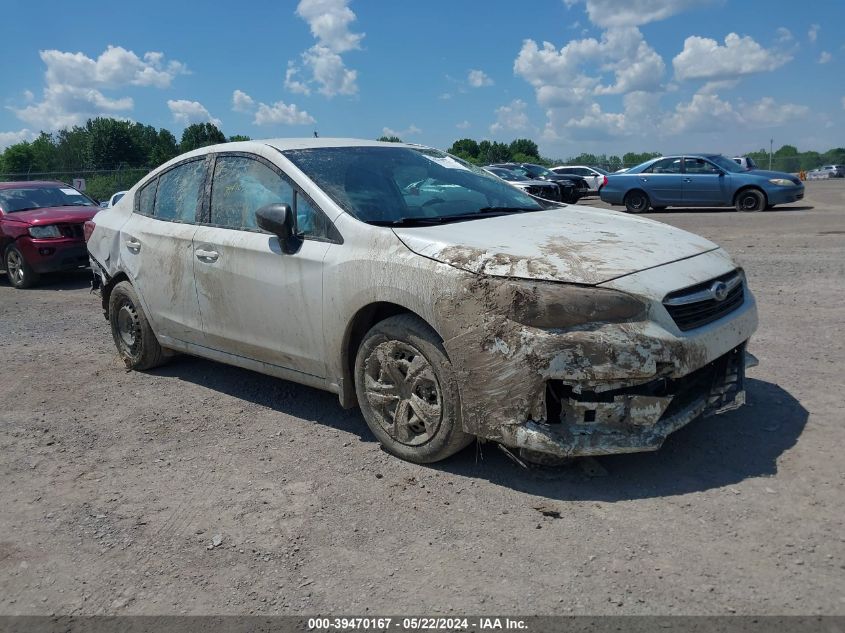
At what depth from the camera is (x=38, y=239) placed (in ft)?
36.2

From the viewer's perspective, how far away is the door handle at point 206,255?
15.8 ft

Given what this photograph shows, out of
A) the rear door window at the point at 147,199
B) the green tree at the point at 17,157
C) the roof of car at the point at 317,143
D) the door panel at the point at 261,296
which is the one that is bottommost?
the door panel at the point at 261,296

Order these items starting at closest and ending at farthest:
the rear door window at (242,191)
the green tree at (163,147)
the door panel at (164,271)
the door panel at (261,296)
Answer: the door panel at (261,296), the rear door window at (242,191), the door panel at (164,271), the green tree at (163,147)

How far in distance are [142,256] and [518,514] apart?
3.68 m

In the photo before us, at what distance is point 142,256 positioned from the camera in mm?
5562

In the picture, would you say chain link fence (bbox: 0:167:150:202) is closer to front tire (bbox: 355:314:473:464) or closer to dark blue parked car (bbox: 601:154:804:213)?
dark blue parked car (bbox: 601:154:804:213)

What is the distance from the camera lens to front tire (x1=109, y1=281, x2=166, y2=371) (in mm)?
5793

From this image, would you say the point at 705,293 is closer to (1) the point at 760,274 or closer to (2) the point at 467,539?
(2) the point at 467,539

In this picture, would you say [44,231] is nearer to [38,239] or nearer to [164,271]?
[38,239]

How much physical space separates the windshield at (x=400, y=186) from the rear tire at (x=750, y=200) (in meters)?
15.0

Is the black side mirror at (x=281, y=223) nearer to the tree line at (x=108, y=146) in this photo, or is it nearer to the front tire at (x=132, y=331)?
the front tire at (x=132, y=331)

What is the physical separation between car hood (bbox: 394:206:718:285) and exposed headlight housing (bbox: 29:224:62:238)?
909 cm

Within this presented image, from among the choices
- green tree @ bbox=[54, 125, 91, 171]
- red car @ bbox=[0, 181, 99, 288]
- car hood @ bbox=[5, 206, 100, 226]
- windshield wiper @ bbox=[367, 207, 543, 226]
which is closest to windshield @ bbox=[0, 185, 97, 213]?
red car @ bbox=[0, 181, 99, 288]

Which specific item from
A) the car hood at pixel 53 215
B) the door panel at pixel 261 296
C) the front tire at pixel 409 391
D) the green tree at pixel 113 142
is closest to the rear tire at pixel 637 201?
the car hood at pixel 53 215
